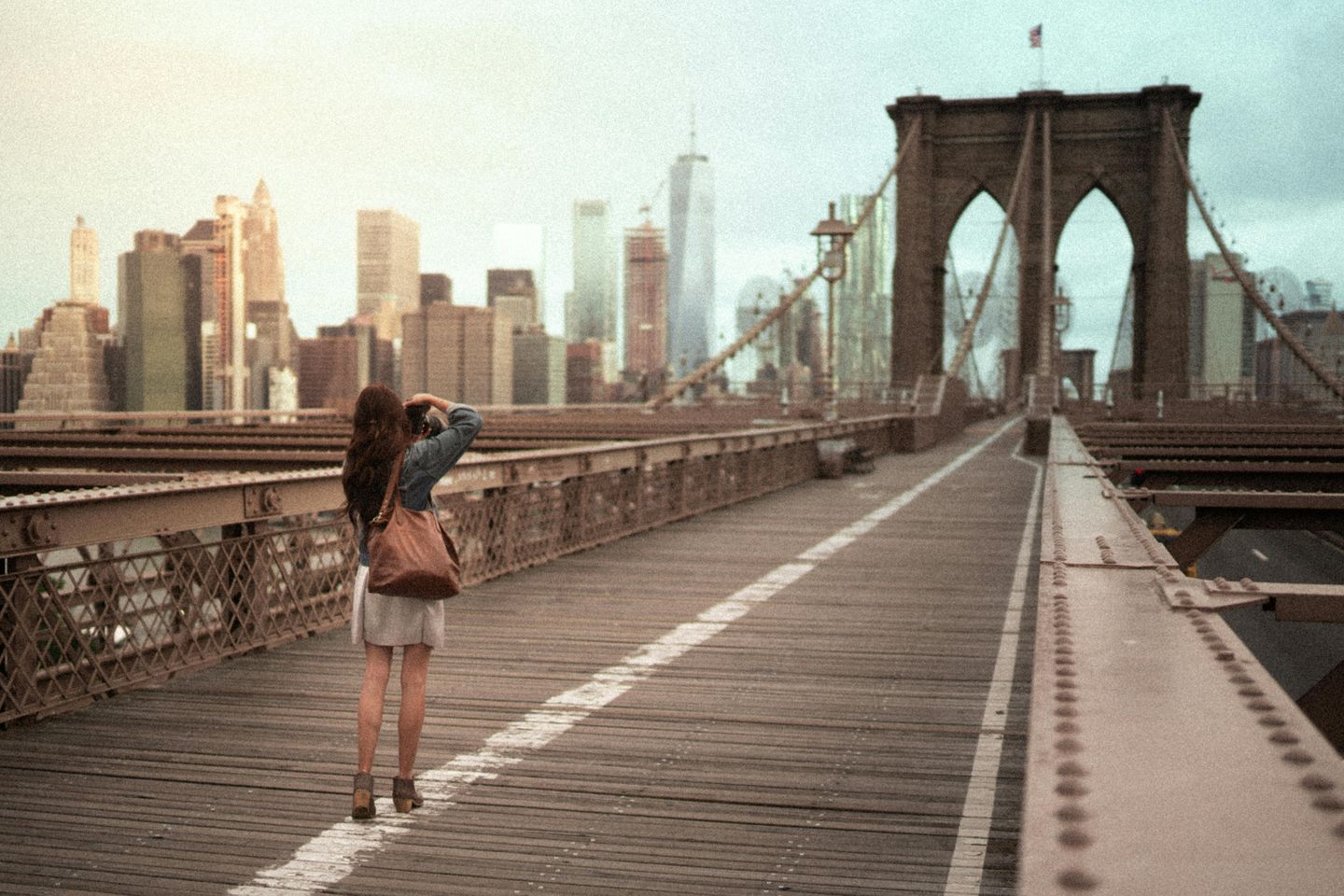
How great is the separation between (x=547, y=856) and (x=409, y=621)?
1171 millimetres

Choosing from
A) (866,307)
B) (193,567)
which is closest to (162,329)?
(866,307)

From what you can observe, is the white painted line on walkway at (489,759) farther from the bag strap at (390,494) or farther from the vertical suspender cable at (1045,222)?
the vertical suspender cable at (1045,222)

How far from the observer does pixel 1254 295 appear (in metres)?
65.3

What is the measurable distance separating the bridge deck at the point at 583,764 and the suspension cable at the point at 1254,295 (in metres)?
48.7

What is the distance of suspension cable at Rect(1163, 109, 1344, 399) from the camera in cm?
5437

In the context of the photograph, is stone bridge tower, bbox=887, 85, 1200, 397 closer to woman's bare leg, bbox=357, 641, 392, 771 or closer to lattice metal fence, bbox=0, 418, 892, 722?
lattice metal fence, bbox=0, 418, 892, 722

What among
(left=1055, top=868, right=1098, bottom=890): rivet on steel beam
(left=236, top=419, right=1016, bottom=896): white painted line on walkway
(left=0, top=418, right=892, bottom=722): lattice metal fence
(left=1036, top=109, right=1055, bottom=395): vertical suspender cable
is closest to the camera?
(left=1055, top=868, right=1098, bottom=890): rivet on steel beam

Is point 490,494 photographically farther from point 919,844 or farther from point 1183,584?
point 1183,584

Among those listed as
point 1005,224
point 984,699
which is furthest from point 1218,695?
point 1005,224

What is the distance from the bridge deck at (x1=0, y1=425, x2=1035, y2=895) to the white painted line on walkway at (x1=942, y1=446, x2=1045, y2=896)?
2 cm

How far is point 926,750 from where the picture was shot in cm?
597

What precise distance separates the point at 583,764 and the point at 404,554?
48.9 inches

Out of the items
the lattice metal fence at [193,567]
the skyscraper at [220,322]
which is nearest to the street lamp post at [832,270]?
the lattice metal fence at [193,567]

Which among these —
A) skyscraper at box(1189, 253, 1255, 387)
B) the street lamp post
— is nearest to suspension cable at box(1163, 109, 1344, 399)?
the street lamp post
